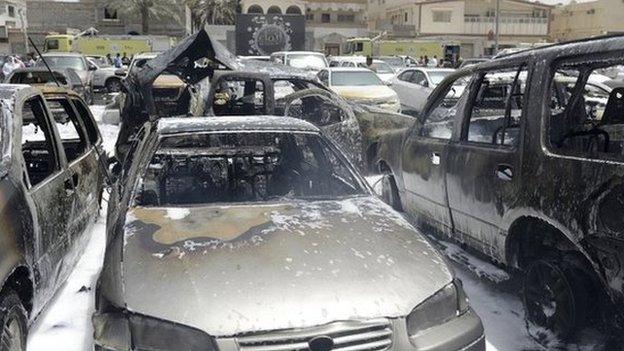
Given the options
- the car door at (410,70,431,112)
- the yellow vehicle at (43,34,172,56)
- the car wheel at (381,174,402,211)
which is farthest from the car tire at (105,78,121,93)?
the car wheel at (381,174,402,211)

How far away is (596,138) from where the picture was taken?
383cm

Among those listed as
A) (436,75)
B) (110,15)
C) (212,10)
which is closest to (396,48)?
(212,10)

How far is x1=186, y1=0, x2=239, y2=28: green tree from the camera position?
5581 cm

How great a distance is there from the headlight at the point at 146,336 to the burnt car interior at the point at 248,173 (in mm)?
1214

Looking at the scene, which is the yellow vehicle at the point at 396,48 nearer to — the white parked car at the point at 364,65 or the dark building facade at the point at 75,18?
the white parked car at the point at 364,65

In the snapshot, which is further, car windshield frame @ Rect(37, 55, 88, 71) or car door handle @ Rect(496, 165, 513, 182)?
car windshield frame @ Rect(37, 55, 88, 71)

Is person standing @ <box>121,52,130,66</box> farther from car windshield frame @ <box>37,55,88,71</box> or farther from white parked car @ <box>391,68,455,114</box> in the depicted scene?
white parked car @ <box>391,68,455,114</box>

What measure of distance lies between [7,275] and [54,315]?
4.69ft

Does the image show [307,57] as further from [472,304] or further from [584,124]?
[472,304]

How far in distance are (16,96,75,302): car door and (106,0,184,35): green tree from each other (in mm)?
46838

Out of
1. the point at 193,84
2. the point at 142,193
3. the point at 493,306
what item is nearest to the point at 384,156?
the point at 493,306

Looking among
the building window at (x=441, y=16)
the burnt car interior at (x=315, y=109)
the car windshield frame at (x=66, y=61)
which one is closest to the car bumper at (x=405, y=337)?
the burnt car interior at (x=315, y=109)

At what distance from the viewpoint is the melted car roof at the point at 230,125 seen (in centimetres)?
413

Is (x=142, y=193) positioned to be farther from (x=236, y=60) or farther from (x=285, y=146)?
(x=236, y=60)
